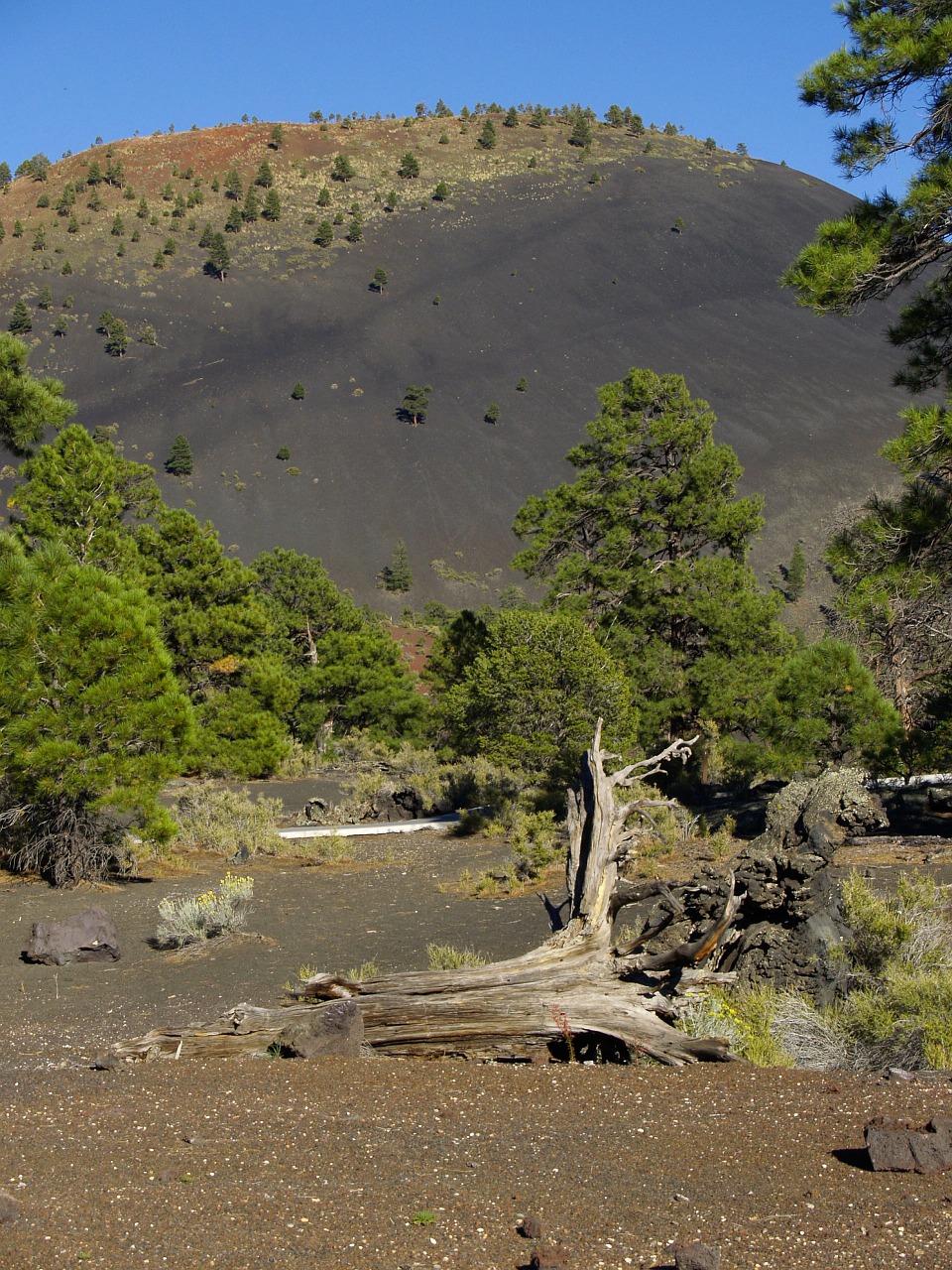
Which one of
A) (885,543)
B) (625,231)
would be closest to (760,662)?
(885,543)

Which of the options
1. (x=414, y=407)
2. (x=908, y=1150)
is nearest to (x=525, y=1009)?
(x=908, y=1150)

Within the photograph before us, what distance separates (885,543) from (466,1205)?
19.7ft

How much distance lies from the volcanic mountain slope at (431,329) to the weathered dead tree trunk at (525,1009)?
4768 cm

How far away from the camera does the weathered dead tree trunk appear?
554cm

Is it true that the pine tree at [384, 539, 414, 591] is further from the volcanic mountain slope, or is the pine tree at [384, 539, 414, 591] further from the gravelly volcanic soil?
the gravelly volcanic soil

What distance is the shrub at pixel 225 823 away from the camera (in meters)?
15.7

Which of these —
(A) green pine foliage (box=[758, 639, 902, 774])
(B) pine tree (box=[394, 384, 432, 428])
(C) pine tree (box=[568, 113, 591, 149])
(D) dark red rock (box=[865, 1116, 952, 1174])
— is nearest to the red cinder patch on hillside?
(A) green pine foliage (box=[758, 639, 902, 774])

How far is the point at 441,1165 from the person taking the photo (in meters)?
4.10

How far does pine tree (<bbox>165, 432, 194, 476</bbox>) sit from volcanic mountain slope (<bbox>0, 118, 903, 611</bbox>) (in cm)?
74

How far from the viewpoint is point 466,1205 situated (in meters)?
3.67

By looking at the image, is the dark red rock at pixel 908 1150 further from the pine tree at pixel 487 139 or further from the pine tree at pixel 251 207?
the pine tree at pixel 487 139

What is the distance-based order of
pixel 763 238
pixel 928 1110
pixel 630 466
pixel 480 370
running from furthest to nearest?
pixel 763 238 < pixel 480 370 < pixel 630 466 < pixel 928 1110

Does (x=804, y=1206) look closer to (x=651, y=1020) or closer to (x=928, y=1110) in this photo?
(x=928, y=1110)

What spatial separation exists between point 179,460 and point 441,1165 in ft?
211
